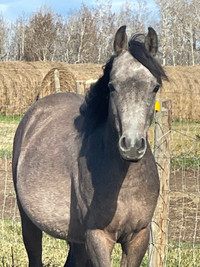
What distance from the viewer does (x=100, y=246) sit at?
3268 millimetres

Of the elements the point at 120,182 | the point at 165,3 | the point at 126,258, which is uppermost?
the point at 165,3

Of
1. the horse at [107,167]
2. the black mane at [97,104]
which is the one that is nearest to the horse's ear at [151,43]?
the horse at [107,167]

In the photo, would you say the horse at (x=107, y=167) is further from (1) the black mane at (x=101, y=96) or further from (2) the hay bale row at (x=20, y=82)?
(2) the hay bale row at (x=20, y=82)

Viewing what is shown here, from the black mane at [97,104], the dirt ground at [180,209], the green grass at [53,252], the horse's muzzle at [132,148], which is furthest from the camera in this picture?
the dirt ground at [180,209]

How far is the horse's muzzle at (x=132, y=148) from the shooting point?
2756mm

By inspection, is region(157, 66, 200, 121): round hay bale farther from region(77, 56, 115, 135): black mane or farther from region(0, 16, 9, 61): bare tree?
region(0, 16, 9, 61): bare tree

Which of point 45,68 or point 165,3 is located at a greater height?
point 165,3

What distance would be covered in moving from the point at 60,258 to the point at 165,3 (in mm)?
55010

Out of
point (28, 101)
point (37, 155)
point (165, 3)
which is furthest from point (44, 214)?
point (165, 3)

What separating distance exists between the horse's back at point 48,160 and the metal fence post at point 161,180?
66 centimetres

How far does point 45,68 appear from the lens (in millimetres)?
23031

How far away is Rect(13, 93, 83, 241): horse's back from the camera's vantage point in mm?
3666

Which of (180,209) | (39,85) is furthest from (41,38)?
(180,209)

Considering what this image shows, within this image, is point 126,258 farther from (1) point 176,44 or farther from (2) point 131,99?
(1) point 176,44
